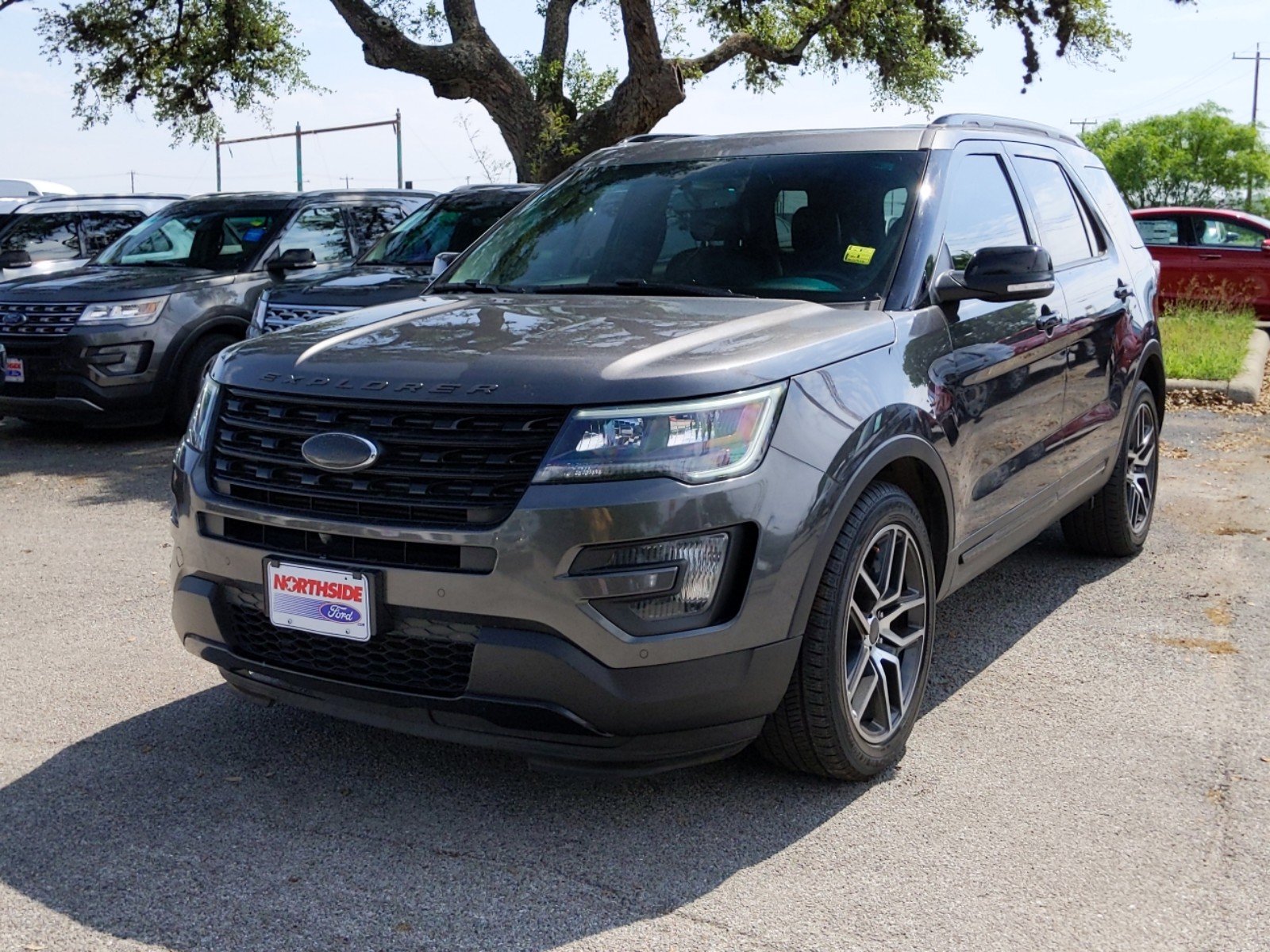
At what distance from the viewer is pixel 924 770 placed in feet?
13.0

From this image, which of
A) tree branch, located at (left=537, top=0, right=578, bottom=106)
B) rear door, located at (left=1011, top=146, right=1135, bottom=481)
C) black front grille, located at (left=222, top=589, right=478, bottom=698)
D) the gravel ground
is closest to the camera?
the gravel ground

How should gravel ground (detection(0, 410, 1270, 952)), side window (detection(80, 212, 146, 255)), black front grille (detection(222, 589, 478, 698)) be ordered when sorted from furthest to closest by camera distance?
side window (detection(80, 212, 146, 255))
black front grille (detection(222, 589, 478, 698))
gravel ground (detection(0, 410, 1270, 952))

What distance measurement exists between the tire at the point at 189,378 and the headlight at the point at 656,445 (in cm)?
754

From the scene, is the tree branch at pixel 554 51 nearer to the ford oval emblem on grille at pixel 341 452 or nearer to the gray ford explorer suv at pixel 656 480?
the gray ford explorer suv at pixel 656 480

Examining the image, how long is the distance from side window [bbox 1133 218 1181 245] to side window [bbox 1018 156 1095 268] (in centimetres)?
1385

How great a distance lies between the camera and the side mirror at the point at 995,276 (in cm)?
413

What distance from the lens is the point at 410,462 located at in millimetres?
Answer: 3307

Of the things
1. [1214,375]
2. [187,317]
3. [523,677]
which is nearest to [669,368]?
[523,677]

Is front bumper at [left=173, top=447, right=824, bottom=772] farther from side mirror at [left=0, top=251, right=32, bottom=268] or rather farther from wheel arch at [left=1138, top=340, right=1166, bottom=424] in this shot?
side mirror at [left=0, top=251, right=32, bottom=268]

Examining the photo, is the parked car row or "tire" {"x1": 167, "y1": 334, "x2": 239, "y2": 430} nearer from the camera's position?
the parked car row

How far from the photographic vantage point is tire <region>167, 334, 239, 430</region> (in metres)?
10.2

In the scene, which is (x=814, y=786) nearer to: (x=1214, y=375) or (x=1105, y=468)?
(x=1105, y=468)

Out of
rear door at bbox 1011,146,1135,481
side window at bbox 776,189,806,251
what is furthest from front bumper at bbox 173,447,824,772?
rear door at bbox 1011,146,1135,481

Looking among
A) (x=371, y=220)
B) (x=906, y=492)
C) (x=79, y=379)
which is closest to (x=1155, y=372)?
(x=906, y=492)
